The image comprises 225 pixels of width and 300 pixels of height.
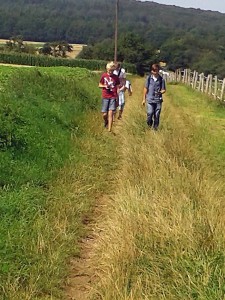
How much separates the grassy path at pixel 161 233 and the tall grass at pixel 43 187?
32 cm

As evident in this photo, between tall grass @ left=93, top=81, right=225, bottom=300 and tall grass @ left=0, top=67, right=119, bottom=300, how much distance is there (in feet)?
1.26

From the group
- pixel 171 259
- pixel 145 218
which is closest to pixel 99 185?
pixel 145 218

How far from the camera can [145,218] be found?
205 inches

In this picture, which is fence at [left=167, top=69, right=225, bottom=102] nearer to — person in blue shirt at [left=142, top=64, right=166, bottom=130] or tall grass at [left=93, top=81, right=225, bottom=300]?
person in blue shirt at [left=142, top=64, right=166, bottom=130]

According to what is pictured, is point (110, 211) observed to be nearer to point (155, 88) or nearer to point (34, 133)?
point (34, 133)

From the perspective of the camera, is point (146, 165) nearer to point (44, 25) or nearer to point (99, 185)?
point (99, 185)

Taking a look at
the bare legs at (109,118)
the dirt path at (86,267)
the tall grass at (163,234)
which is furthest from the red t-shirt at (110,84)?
the dirt path at (86,267)

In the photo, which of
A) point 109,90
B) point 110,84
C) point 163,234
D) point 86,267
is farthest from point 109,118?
point 163,234

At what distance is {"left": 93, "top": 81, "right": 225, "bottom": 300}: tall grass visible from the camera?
13.7 feet

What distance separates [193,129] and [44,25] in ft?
448

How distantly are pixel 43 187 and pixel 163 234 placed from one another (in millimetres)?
2478

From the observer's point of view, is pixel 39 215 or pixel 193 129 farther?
pixel 193 129

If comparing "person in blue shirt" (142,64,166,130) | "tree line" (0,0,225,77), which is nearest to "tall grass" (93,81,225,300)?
"person in blue shirt" (142,64,166,130)

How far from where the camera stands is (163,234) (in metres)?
4.89
